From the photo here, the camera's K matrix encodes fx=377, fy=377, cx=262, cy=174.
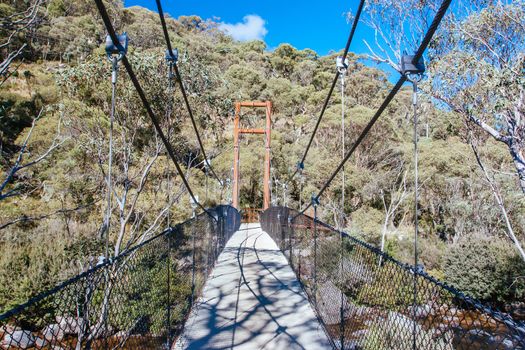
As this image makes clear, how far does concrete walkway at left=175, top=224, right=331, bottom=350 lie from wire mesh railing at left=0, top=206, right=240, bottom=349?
0.55ft

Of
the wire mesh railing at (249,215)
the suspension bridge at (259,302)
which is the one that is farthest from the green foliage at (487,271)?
the wire mesh railing at (249,215)

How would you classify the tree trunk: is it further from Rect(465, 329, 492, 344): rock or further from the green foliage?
Rect(465, 329, 492, 344): rock

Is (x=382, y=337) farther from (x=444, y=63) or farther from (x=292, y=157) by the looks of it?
(x=292, y=157)

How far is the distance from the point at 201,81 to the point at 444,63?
3636 mm

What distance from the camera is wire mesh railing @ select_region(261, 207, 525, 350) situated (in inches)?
43.6

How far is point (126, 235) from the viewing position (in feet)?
18.8

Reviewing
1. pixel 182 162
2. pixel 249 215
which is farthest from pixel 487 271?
pixel 249 215

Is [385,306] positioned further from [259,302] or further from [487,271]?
[487,271]

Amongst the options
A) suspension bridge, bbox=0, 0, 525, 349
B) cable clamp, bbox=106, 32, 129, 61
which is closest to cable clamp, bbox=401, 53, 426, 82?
suspension bridge, bbox=0, 0, 525, 349

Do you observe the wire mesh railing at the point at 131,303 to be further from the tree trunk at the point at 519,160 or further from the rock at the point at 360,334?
the tree trunk at the point at 519,160

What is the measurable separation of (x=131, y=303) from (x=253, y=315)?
1.14 m

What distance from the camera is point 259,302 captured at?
114 inches

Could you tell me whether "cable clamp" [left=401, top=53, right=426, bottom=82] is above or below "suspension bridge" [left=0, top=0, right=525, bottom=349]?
above

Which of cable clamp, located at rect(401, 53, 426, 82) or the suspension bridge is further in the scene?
cable clamp, located at rect(401, 53, 426, 82)
